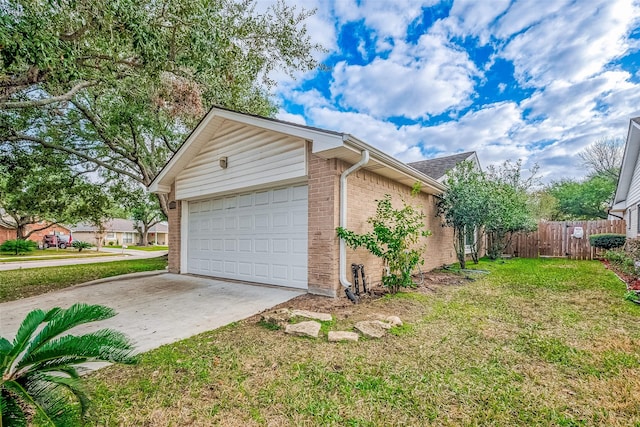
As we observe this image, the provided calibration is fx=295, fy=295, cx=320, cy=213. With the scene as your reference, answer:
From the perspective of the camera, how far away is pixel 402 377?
2.76 metres

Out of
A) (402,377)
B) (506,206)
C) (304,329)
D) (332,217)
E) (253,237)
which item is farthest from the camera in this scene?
(506,206)

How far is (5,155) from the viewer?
9891 millimetres

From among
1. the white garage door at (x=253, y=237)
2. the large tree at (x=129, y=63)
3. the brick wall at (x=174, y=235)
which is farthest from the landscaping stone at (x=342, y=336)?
the brick wall at (x=174, y=235)

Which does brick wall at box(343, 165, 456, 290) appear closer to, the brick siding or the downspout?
the brick siding

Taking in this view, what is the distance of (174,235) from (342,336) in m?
7.36

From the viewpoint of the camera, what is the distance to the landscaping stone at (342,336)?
11.9 feet

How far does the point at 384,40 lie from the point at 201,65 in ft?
19.6

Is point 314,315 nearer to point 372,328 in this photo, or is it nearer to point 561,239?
point 372,328

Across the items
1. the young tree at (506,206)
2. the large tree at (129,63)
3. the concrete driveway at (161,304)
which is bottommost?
the concrete driveway at (161,304)

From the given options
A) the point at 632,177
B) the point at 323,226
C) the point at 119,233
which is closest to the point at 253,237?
the point at 323,226

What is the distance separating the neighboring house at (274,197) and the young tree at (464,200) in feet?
1.73

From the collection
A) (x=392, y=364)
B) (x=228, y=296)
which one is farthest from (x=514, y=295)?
(x=228, y=296)

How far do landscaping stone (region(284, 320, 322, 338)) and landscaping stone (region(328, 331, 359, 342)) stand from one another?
21cm

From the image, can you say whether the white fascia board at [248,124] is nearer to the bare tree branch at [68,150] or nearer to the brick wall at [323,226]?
the brick wall at [323,226]
